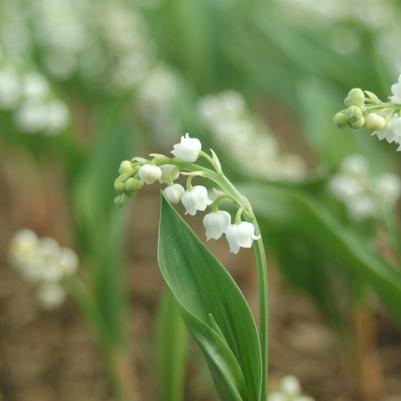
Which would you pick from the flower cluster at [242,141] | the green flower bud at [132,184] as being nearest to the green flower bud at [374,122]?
the green flower bud at [132,184]

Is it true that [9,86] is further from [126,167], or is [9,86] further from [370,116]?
[370,116]

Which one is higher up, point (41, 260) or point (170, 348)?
point (41, 260)

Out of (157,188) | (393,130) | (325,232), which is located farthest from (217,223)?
(157,188)

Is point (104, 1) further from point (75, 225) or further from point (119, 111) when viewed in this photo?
point (75, 225)

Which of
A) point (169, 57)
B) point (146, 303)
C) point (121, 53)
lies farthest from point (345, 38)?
point (146, 303)

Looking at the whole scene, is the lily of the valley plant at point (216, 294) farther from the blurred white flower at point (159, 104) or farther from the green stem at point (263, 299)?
the blurred white flower at point (159, 104)

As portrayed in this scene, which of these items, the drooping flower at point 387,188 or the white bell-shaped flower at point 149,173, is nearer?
the white bell-shaped flower at point 149,173

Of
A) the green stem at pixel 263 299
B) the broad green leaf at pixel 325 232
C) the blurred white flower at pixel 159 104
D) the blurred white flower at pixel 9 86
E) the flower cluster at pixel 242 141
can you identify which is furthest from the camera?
the blurred white flower at pixel 159 104
